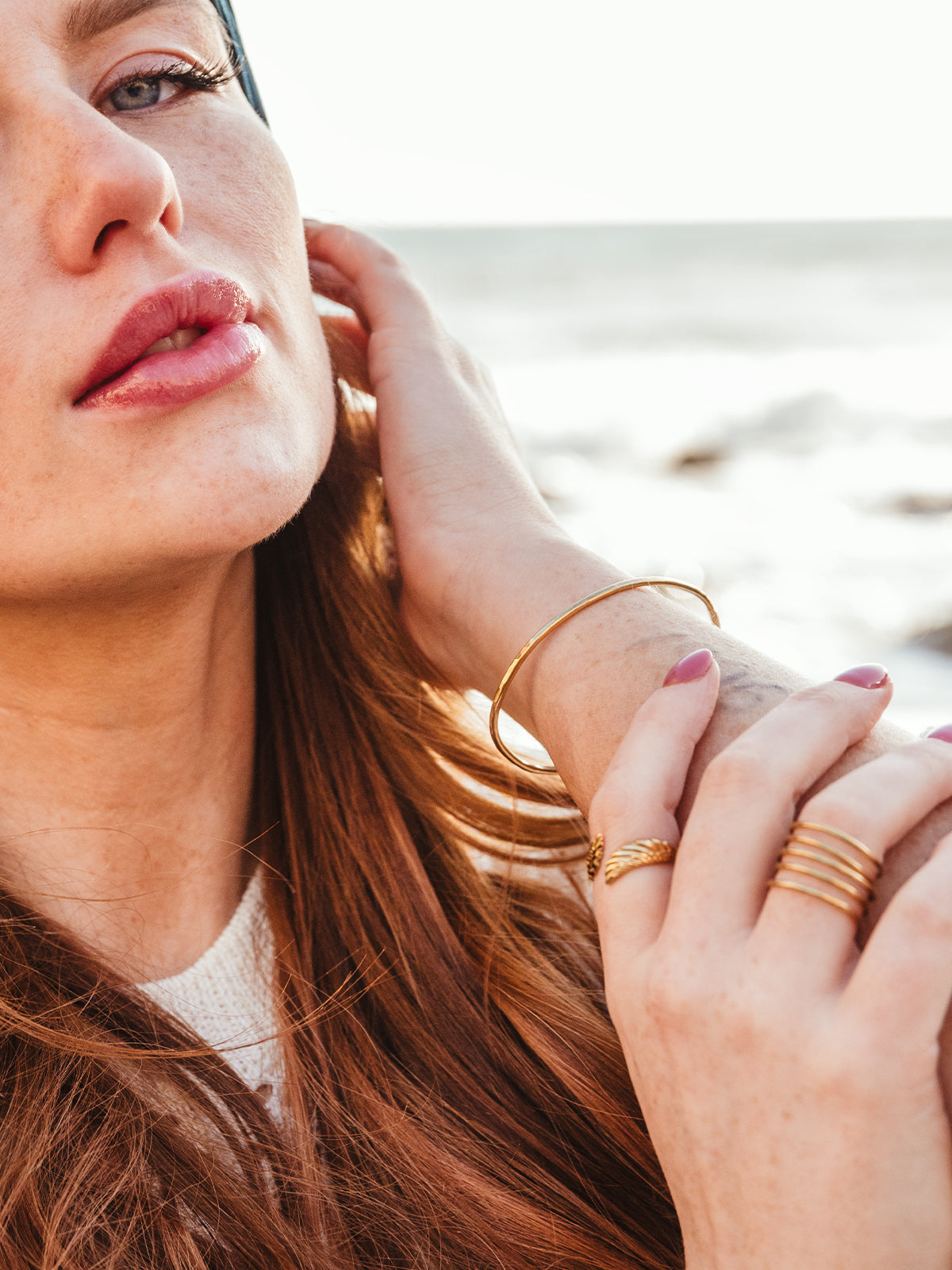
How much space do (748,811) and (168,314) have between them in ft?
3.62

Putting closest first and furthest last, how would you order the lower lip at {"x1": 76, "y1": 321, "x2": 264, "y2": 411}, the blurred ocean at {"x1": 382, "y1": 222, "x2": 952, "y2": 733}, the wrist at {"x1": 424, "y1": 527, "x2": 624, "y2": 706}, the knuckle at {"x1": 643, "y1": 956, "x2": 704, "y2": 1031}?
the knuckle at {"x1": 643, "y1": 956, "x2": 704, "y2": 1031}
the lower lip at {"x1": 76, "y1": 321, "x2": 264, "y2": 411}
the wrist at {"x1": 424, "y1": 527, "x2": 624, "y2": 706}
the blurred ocean at {"x1": 382, "y1": 222, "x2": 952, "y2": 733}

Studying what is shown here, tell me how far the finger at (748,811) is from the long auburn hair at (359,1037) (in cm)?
72

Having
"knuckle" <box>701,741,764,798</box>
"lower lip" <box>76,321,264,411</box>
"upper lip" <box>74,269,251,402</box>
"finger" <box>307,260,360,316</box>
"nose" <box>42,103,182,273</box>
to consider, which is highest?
"nose" <box>42,103,182,273</box>

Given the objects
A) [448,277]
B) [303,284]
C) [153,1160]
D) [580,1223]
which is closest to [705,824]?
[580,1223]

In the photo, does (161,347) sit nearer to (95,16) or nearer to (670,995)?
(95,16)

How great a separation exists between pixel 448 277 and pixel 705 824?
1243 inches

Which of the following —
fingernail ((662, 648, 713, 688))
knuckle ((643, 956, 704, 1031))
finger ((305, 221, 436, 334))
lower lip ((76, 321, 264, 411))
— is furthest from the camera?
finger ((305, 221, 436, 334))

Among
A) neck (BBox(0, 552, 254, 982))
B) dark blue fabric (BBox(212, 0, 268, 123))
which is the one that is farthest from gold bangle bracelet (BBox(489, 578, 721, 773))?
dark blue fabric (BBox(212, 0, 268, 123))

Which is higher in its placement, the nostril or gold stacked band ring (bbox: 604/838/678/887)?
the nostril

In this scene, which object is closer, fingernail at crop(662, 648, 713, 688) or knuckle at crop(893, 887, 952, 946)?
knuckle at crop(893, 887, 952, 946)

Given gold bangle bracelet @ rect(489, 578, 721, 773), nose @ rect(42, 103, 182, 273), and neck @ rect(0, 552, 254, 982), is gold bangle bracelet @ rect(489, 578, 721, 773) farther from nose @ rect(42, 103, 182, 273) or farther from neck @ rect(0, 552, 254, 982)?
nose @ rect(42, 103, 182, 273)

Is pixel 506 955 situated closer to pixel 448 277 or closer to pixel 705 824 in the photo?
pixel 705 824

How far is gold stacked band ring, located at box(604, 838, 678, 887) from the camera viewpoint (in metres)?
1.15

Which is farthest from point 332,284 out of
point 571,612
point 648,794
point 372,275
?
point 648,794
